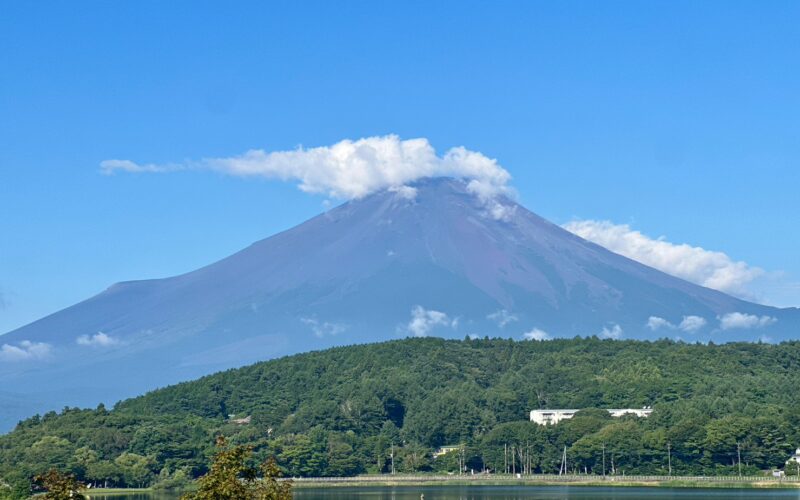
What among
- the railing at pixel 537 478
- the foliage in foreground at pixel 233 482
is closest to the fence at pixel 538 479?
the railing at pixel 537 478

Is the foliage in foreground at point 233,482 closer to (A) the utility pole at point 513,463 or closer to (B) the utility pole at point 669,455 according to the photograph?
(B) the utility pole at point 669,455

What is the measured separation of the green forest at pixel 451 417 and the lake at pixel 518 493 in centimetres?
887

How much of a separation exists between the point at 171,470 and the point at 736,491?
40.7 metres

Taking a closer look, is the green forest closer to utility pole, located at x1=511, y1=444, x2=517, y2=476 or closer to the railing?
utility pole, located at x1=511, y1=444, x2=517, y2=476

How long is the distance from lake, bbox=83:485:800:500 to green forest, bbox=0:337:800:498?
8870mm

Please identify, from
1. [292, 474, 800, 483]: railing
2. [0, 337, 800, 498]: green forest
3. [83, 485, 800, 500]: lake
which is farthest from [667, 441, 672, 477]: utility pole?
[83, 485, 800, 500]: lake

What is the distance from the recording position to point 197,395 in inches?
5157

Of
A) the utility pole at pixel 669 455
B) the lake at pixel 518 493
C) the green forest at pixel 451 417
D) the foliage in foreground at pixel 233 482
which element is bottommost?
the foliage in foreground at pixel 233 482

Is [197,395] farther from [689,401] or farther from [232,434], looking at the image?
[689,401]

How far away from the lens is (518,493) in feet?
242

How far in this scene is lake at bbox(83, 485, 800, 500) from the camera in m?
67.2

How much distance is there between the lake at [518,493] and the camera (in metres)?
67.2

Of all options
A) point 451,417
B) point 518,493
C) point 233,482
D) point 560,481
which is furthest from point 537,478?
point 233,482

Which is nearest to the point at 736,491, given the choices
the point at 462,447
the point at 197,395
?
the point at 462,447
